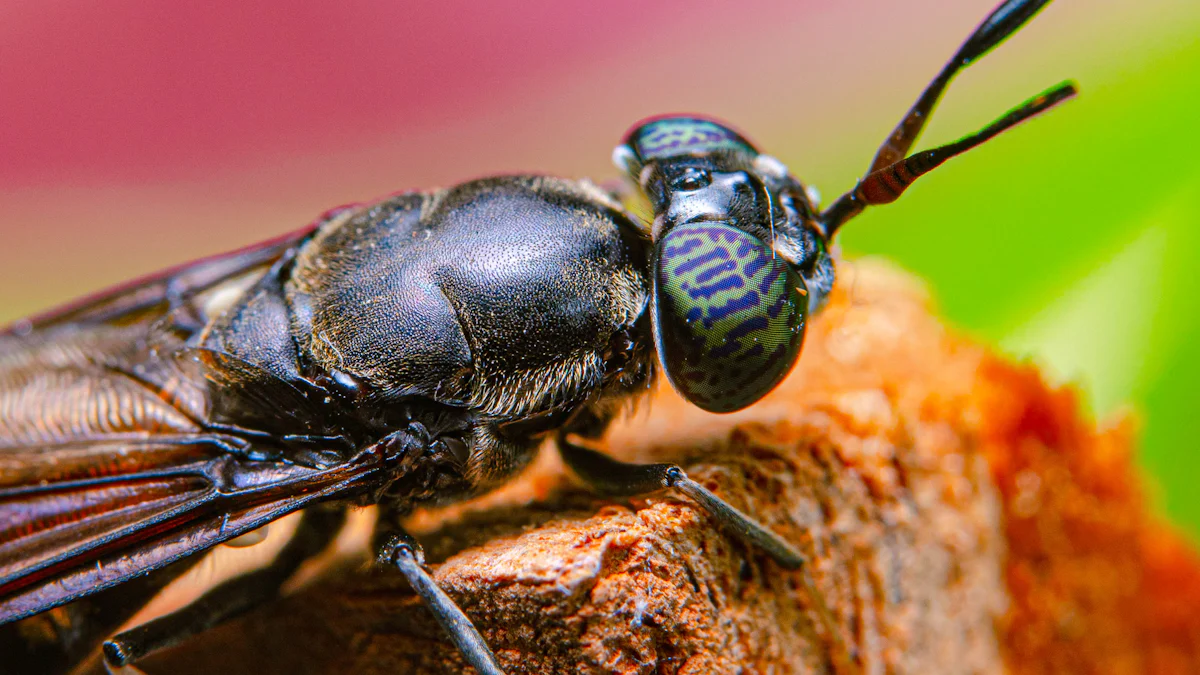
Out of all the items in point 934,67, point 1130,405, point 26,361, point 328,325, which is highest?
point 934,67

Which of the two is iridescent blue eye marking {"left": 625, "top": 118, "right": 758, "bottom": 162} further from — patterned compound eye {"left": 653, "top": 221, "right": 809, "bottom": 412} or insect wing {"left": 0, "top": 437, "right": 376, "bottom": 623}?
insect wing {"left": 0, "top": 437, "right": 376, "bottom": 623}

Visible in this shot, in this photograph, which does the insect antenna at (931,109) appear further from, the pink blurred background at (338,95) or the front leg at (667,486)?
the pink blurred background at (338,95)

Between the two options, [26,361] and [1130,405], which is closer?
[26,361]

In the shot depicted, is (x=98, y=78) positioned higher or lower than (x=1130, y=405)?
higher

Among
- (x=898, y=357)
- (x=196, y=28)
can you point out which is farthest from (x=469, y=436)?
(x=196, y=28)

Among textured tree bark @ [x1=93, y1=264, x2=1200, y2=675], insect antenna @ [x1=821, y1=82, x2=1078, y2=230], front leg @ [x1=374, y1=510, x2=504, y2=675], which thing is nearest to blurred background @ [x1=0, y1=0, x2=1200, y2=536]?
textured tree bark @ [x1=93, y1=264, x2=1200, y2=675]

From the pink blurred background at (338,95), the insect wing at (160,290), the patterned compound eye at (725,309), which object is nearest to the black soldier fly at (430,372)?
the patterned compound eye at (725,309)

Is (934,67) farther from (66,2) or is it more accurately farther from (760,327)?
(66,2)
